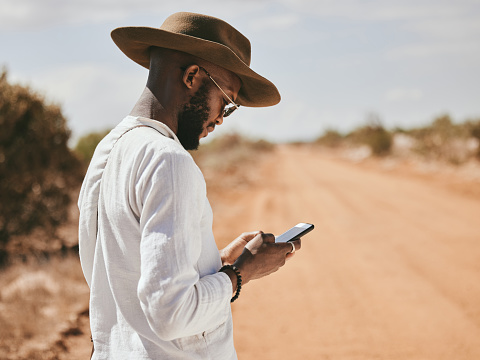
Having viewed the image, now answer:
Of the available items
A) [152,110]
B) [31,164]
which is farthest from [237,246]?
[31,164]

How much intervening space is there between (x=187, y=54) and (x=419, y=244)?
7.11 metres

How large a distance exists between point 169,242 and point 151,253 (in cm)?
6

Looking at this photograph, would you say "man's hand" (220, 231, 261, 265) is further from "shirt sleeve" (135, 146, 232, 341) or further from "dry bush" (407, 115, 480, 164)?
"dry bush" (407, 115, 480, 164)

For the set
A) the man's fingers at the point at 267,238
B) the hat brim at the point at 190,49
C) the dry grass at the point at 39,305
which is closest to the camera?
the hat brim at the point at 190,49

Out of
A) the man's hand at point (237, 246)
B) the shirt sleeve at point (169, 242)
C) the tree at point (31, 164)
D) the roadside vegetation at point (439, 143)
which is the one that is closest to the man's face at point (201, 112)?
the shirt sleeve at point (169, 242)

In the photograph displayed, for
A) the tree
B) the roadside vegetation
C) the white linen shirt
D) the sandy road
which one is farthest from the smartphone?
the roadside vegetation

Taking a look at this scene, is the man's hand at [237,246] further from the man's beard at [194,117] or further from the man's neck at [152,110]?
the man's neck at [152,110]

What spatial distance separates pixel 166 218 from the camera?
126 cm

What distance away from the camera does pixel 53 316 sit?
493 centimetres

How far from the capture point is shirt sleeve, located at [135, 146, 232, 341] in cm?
125

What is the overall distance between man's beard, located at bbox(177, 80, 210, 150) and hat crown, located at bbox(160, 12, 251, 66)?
0.51ft

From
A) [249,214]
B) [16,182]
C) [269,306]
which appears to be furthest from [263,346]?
[249,214]

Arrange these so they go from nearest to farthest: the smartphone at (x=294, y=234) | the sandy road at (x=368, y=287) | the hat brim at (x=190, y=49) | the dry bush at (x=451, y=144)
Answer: the hat brim at (x=190, y=49) < the smartphone at (x=294, y=234) < the sandy road at (x=368, y=287) < the dry bush at (x=451, y=144)

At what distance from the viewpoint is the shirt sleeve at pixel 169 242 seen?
1.25 metres
